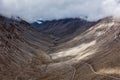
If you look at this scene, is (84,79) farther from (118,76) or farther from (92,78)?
(118,76)

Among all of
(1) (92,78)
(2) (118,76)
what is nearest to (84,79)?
(1) (92,78)
